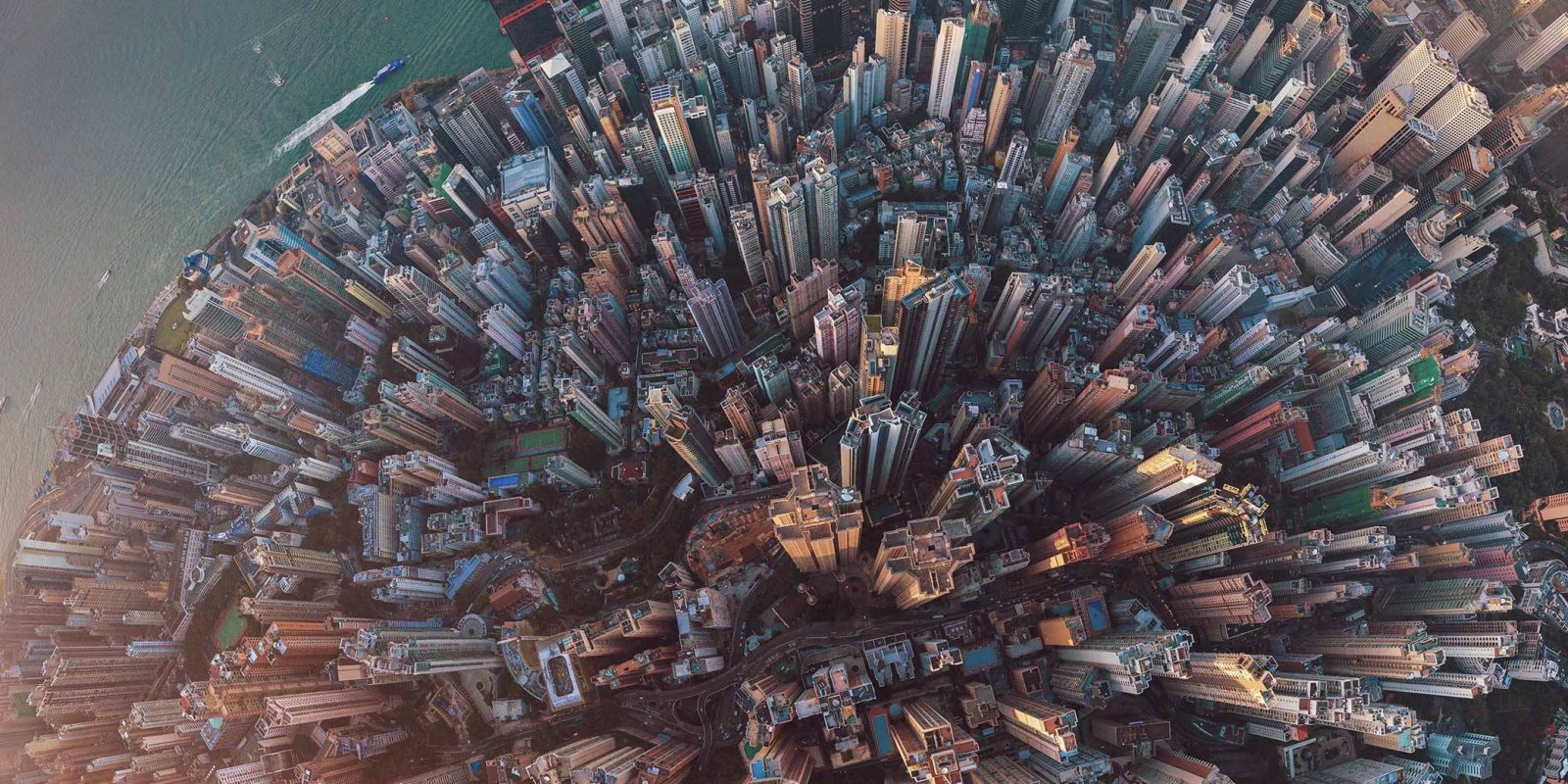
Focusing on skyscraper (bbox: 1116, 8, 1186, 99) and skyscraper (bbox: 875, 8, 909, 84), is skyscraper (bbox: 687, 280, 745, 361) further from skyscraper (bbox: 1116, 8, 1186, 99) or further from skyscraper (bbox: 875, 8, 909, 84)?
skyscraper (bbox: 1116, 8, 1186, 99)

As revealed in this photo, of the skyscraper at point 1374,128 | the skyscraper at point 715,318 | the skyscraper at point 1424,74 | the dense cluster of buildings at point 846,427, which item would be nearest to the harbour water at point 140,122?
the dense cluster of buildings at point 846,427

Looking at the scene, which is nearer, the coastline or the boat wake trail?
the coastline

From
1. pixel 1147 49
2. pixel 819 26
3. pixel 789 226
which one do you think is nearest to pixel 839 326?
pixel 789 226

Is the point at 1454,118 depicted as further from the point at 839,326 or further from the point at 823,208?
the point at 839,326

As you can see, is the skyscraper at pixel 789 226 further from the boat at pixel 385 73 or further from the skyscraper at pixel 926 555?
the boat at pixel 385 73

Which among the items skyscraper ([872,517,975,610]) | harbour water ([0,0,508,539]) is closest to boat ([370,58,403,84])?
harbour water ([0,0,508,539])

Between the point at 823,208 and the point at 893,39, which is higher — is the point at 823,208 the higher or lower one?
the lower one
